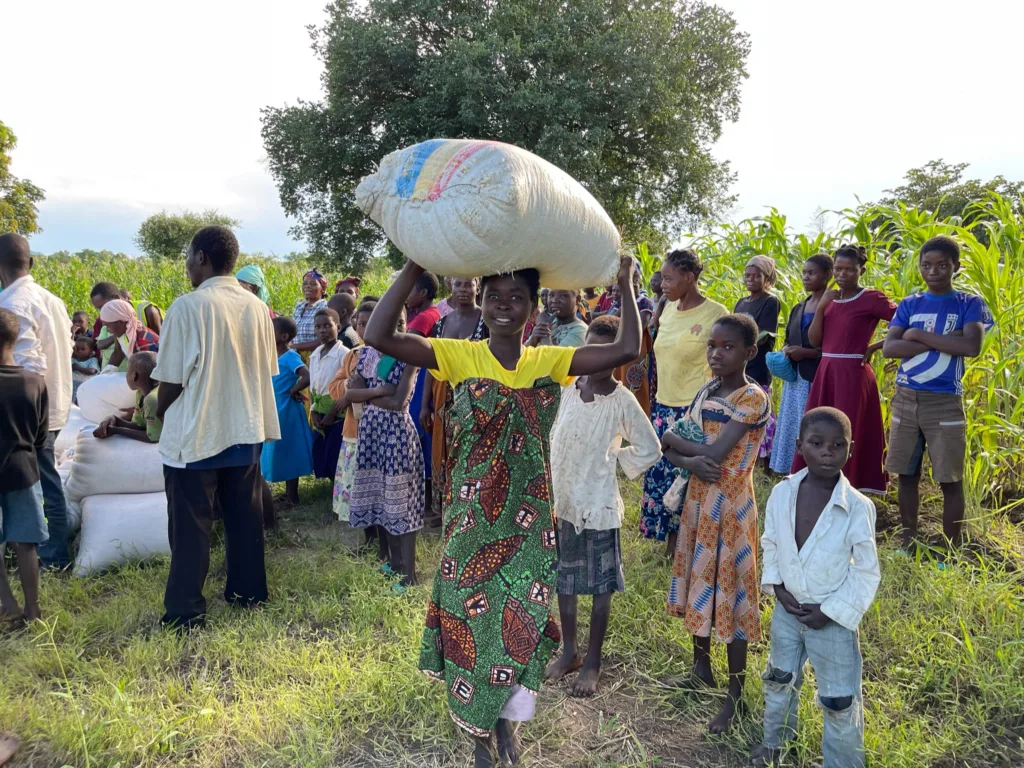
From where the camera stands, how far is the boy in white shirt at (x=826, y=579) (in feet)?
7.06

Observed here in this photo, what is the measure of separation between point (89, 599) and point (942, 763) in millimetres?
4098

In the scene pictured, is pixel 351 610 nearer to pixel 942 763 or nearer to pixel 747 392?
pixel 747 392

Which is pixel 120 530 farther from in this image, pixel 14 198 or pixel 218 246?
pixel 14 198

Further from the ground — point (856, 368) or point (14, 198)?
point (14, 198)

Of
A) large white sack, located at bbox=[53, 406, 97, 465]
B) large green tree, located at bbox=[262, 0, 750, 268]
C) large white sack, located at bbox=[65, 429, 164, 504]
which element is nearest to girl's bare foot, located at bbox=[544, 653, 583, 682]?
large white sack, located at bbox=[65, 429, 164, 504]

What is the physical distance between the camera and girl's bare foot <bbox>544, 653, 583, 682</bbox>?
9.60ft

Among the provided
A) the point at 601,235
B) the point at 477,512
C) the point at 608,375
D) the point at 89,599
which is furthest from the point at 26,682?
the point at 601,235

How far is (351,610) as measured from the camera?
11.4 ft

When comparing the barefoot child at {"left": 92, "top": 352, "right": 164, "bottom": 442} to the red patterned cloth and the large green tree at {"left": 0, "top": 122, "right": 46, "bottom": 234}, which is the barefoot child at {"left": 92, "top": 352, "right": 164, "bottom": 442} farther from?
the large green tree at {"left": 0, "top": 122, "right": 46, "bottom": 234}

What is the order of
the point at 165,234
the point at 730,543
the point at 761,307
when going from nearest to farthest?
the point at 730,543 → the point at 761,307 → the point at 165,234

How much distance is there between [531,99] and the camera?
15.6 metres

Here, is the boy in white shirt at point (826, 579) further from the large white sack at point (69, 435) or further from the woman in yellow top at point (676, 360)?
the large white sack at point (69, 435)

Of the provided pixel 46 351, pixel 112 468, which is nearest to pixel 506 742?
pixel 112 468

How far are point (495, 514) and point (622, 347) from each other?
0.71 meters
